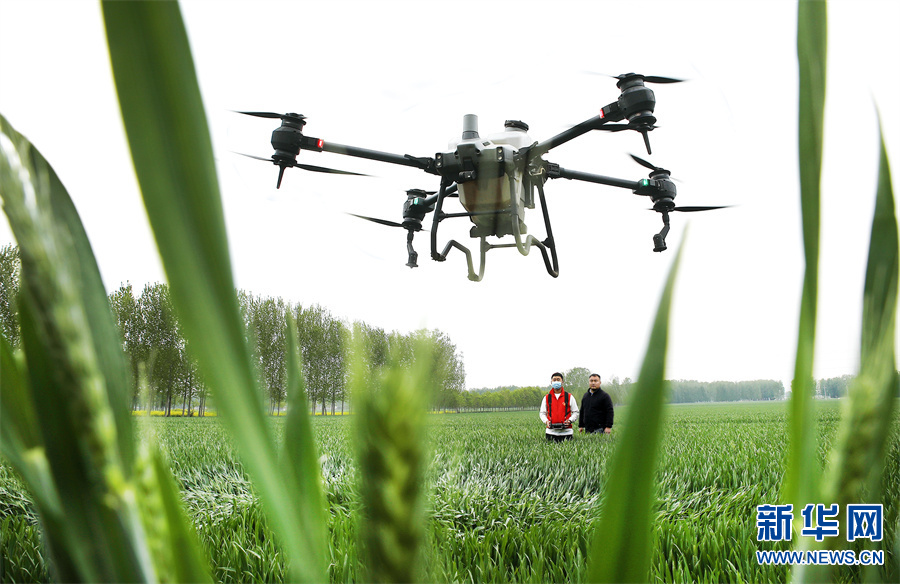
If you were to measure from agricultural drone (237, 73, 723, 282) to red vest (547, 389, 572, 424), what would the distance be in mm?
1540

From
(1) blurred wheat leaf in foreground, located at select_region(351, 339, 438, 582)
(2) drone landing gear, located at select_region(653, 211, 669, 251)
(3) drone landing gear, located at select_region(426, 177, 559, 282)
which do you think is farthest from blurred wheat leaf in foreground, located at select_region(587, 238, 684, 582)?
(2) drone landing gear, located at select_region(653, 211, 669, 251)

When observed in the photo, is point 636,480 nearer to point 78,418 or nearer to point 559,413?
point 78,418

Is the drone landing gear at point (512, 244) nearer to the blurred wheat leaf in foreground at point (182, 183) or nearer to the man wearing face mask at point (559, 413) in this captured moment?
the blurred wheat leaf in foreground at point (182, 183)

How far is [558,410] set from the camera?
9.29 ft

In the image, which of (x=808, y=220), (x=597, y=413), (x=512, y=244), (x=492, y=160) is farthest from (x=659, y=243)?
(x=597, y=413)

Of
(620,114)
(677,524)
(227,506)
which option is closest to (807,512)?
(677,524)

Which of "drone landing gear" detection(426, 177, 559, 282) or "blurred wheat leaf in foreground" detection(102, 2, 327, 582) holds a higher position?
"drone landing gear" detection(426, 177, 559, 282)

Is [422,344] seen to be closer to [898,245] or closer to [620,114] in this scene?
[898,245]

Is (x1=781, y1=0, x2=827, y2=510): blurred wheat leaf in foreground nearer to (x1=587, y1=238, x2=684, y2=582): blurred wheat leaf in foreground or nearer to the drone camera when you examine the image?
(x1=587, y1=238, x2=684, y2=582): blurred wheat leaf in foreground

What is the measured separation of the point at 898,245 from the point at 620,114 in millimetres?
1051

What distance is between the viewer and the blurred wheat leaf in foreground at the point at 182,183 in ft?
0.22

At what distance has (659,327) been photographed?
2.6 inches

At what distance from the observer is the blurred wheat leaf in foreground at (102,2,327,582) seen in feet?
0.22

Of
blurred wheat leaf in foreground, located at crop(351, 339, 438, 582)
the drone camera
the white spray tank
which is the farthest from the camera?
the drone camera
